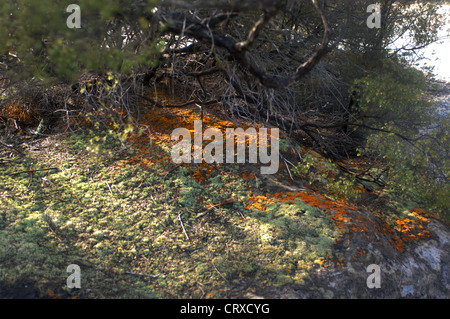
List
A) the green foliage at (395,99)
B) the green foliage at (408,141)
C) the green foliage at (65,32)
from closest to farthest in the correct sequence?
the green foliage at (65,32)
the green foliage at (408,141)
the green foliage at (395,99)

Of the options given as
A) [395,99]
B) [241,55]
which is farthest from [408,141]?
[241,55]

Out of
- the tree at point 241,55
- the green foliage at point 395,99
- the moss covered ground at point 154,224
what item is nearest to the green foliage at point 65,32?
the tree at point 241,55

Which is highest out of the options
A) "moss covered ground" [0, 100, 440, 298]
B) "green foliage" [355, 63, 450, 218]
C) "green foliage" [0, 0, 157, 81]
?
"green foliage" [0, 0, 157, 81]

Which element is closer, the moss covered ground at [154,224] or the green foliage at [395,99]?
the moss covered ground at [154,224]

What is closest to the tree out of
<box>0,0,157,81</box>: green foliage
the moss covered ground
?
<box>0,0,157,81</box>: green foliage

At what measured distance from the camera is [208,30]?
330 cm

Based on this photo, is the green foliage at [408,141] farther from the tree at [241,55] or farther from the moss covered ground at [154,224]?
the moss covered ground at [154,224]

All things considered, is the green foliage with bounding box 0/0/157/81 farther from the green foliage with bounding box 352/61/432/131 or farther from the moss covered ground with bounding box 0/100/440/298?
the green foliage with bounding box 352/61/432/131

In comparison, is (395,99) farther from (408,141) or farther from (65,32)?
(65,32)

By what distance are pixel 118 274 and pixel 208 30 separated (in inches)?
98.7
